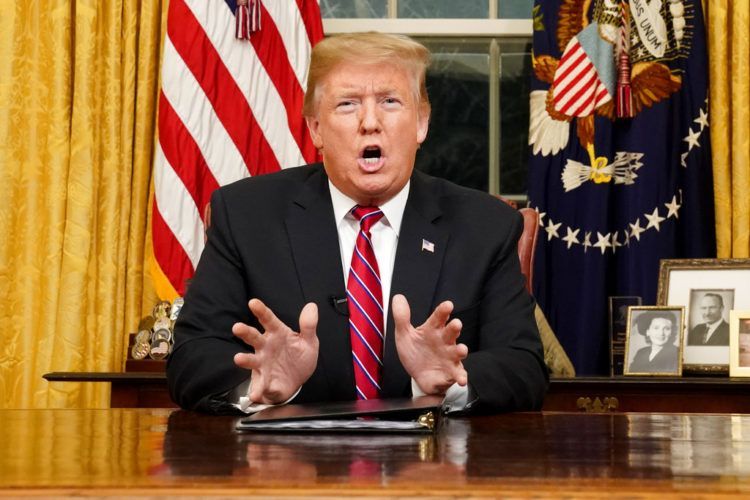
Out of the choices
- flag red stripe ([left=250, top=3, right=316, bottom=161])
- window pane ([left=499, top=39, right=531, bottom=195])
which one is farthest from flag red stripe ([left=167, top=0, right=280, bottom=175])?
window pane ([left=499, top=39, right=531, bottom=195])

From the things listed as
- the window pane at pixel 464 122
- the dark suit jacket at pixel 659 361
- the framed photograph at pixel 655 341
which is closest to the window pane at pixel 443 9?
the window pane at pixel 464 122

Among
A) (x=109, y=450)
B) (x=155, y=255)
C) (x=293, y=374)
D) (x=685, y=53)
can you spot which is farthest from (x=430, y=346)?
(x=685, y=53)

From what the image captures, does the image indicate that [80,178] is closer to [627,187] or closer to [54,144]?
[54,144]

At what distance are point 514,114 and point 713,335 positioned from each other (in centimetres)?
131

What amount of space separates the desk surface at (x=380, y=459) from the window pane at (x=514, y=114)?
2.70 meters

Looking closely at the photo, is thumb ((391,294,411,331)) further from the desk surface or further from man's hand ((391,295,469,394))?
the desk surface

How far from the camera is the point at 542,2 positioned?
396 cm

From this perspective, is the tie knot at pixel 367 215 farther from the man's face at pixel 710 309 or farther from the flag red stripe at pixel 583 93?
the flag red stripe at pixel 583 93

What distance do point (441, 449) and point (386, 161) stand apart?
1112 millimetres

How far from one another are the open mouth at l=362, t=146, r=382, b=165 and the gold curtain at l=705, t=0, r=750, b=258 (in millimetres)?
1916

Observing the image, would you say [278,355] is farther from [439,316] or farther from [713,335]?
[713,335]

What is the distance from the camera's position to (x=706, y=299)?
3.47 metres

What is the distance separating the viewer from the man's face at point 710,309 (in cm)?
345

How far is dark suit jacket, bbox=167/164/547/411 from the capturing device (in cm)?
210
